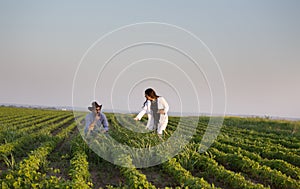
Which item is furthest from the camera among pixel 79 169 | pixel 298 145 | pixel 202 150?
pixel 298 145

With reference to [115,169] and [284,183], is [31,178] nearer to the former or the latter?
[115,169]

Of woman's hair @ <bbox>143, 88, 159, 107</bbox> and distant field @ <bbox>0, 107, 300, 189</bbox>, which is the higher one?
woman's hair @ <bbox>143, 88, 159, 107</bbox>

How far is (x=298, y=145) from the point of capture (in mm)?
13469

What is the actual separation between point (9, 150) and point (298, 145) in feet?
35.4

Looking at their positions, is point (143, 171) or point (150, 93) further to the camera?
point (150, 93)

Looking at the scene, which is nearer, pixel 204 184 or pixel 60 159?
pixel 204 184

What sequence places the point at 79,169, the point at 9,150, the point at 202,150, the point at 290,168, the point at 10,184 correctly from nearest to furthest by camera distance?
the point at 10,184 < the point at 79,169 < the point at 290,168 < the point at 9,150 < the point at 202,150

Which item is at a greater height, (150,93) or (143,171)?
(150,93)

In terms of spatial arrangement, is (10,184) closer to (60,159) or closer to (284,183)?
→ (60,159)

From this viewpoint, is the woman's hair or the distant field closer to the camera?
the distant field

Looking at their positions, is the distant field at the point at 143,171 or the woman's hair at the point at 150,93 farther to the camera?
the woman's hair at the point at 150,93

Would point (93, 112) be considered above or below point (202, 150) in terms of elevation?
above

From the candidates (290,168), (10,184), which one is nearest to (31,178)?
(10,184)

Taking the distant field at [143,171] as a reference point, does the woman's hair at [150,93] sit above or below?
above
